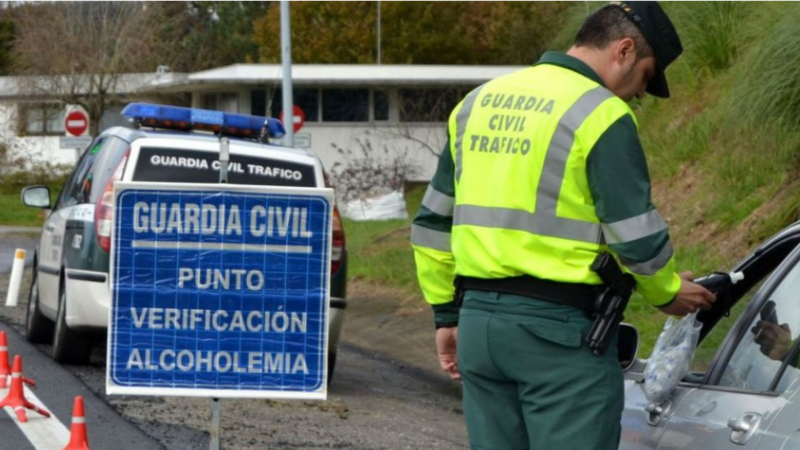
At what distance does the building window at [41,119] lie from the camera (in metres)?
43.8

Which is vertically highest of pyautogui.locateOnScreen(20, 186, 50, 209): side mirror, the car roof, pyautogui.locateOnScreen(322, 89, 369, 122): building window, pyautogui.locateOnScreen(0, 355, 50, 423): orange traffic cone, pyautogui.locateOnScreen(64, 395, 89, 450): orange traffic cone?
the car roof

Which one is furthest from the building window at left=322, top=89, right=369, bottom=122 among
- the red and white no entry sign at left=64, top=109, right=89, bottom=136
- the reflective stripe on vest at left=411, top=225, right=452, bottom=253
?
the reflective stripe on vest at left=411, top=225, right=452, bottom=253

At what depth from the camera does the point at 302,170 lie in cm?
1014

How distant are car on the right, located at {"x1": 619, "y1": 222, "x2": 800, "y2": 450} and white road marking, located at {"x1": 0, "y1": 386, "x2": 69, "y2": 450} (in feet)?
12.5

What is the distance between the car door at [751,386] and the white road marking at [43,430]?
4131 millimetres

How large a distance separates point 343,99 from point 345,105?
19 cm

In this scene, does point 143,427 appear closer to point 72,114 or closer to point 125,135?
point 125,135

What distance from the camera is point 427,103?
136 feet

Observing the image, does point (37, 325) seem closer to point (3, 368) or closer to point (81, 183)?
point (81, 183)

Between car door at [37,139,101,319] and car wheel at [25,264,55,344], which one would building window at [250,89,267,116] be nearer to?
car wheel at [25,264,55,344]

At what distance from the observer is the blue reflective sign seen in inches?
242

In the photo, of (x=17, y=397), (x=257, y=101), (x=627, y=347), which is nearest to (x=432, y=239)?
(x=627, y=347)

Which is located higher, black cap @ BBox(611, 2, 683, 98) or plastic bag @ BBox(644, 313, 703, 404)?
black cap @ BBox(611, 2, 683, 98)

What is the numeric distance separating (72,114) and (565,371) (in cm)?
2407
